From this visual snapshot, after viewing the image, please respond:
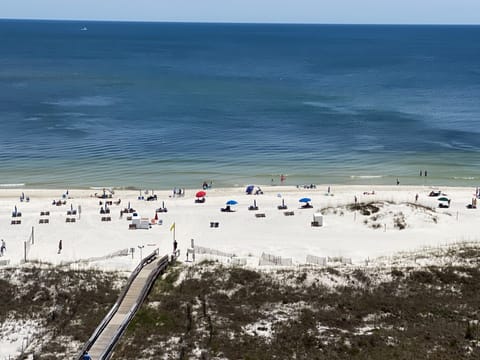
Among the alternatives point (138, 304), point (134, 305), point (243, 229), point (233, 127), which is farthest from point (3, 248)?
point (233, 127)

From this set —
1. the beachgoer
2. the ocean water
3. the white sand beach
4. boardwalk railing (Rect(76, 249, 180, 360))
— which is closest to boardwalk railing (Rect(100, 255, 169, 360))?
boardwalk railing (Rect(76, 249, 180, 360))

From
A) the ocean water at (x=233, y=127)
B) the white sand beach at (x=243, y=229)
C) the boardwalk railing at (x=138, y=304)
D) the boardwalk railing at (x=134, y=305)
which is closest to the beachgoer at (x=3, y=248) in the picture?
the white sand beach at (x=243, y=229)

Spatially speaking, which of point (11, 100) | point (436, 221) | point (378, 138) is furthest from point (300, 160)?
point (11, 100)

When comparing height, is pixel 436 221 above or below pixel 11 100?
below

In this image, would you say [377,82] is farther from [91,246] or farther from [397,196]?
[91,246]

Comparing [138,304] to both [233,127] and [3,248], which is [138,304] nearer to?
[3,248]

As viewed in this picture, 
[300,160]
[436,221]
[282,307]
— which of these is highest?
[300,160]
